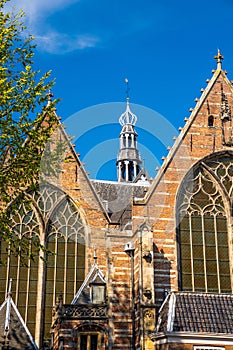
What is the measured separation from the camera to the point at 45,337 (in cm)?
2630

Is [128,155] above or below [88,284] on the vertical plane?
above

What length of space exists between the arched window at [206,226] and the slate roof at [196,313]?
2817 millimetres

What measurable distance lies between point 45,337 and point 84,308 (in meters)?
3.43

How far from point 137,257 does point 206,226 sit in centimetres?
419

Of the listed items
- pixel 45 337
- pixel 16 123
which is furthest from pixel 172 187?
pixel 16 123

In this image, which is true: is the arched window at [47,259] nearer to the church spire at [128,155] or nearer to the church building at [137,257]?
the church building at [137,257]

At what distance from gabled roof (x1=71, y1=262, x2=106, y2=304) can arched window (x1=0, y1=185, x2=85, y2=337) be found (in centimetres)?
115

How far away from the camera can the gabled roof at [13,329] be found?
76.5ft

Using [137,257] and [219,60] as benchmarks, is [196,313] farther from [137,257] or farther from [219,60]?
[219,60]

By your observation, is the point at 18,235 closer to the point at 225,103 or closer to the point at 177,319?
the point at 177,319

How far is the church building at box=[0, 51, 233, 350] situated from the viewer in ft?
76.2

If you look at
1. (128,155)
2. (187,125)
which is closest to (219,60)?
(187,125)

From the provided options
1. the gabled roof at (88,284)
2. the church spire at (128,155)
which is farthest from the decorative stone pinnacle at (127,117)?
the gabled roof at (88,284)

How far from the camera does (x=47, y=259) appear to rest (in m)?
27.6
